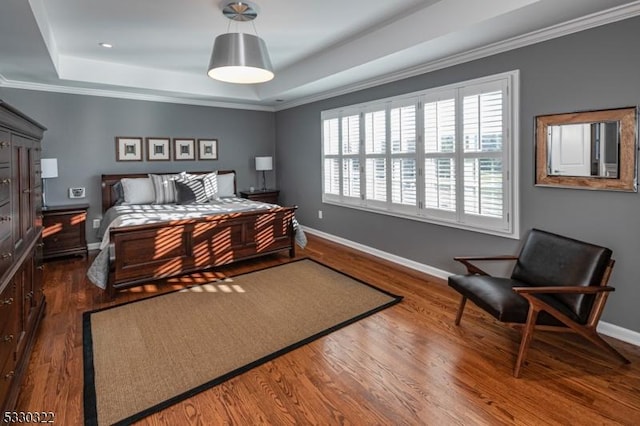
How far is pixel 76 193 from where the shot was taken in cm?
511

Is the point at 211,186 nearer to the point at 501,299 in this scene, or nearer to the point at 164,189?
the point at 164,189

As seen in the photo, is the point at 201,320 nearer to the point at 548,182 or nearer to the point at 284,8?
the point at 284,8

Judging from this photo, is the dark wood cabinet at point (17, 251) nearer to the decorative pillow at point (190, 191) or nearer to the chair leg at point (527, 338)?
the decorative pillow at point (190, 191)

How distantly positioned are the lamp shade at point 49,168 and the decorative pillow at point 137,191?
777 mm

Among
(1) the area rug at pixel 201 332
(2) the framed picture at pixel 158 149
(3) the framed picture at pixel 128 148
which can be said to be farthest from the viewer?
(2) the framed picture at pixel 158 149

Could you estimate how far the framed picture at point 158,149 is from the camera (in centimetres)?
561

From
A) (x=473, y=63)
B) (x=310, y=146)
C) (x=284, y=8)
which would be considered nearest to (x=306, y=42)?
(x=284, y=8)

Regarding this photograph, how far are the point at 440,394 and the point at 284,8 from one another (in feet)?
10.3

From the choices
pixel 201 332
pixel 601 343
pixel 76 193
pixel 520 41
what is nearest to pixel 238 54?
pixel 201 332

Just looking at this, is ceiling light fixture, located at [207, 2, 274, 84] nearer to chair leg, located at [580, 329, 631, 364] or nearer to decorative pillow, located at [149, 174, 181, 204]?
decorative pillow, located at [149, 174, 181, 204]

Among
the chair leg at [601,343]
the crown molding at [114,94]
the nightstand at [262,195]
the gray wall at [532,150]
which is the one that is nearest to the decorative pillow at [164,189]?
the crown molding at [114,94]

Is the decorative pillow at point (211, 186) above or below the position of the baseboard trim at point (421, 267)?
above

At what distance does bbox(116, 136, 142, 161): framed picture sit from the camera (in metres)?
5.36

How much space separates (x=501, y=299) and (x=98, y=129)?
5487 mm
